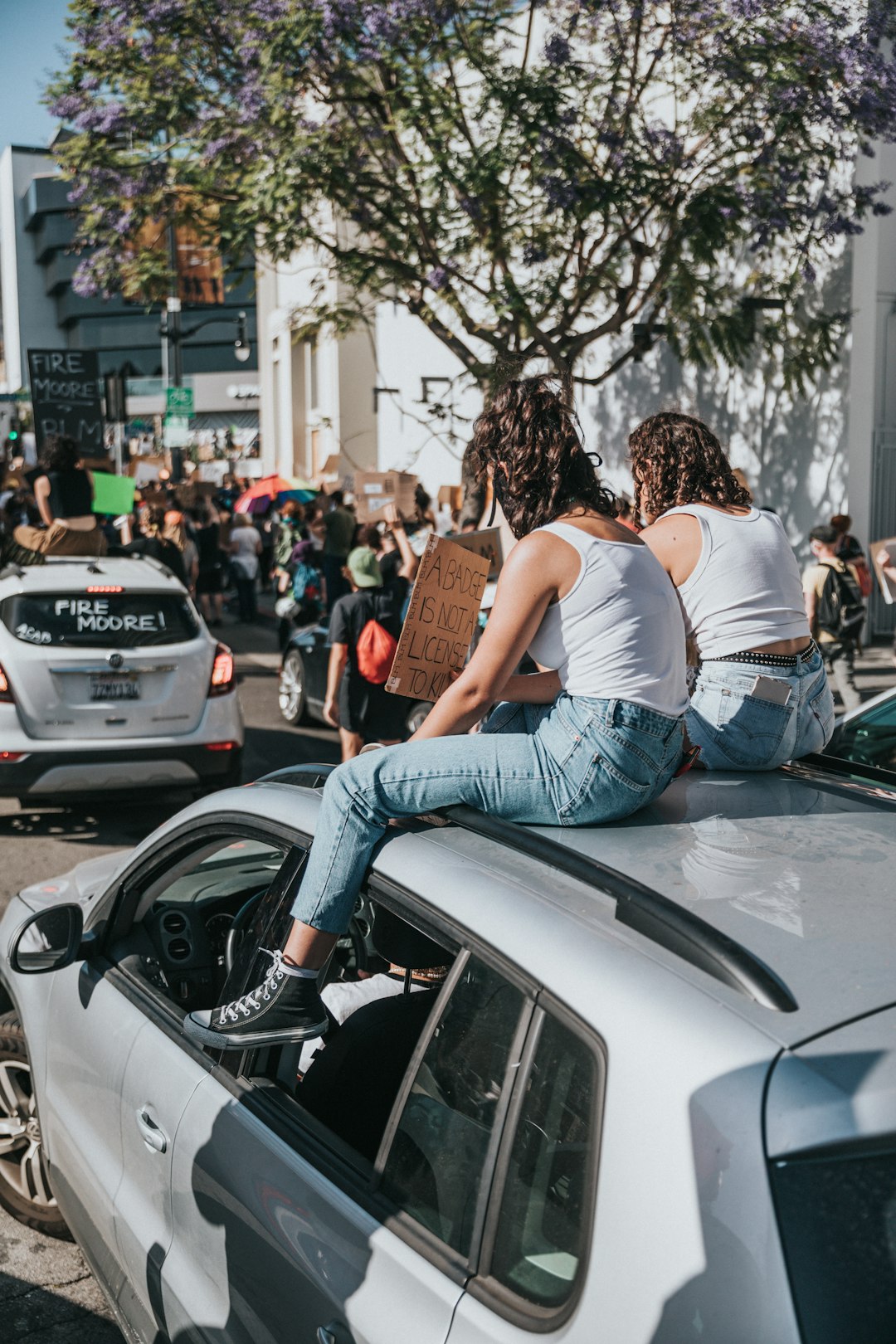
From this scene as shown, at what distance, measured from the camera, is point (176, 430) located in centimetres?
2794

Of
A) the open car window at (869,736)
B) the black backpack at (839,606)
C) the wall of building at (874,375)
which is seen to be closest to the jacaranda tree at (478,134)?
the wall of building at (874,375)

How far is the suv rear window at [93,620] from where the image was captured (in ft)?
25.2

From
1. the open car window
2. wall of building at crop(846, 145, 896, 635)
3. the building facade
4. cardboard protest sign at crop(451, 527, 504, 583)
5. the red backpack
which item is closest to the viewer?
cardboard protest sign at crop(451, 527, 504, 583)

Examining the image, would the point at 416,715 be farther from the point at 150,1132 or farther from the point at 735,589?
the point at 150,1132

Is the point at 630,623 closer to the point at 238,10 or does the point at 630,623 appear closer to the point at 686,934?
the point at 686,934

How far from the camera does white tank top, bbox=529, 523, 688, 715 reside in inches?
106

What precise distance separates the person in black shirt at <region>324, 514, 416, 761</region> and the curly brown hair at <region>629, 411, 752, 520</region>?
5.29 metres

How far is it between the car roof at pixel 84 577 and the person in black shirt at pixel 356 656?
125 centimetres

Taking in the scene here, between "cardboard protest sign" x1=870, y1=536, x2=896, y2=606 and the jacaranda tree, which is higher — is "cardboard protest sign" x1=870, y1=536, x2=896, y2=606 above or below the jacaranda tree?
below

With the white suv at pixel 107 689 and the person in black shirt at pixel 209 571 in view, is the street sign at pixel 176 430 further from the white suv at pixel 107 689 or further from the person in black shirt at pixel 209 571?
the white suv at pixel 107 689

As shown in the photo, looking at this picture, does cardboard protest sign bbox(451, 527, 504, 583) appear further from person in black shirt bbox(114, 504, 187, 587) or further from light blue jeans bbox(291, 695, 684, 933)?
person in black shirt bbox(114, 504, 187, 587)

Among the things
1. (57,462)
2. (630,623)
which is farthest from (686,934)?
(57,462)

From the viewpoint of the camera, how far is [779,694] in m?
3.32

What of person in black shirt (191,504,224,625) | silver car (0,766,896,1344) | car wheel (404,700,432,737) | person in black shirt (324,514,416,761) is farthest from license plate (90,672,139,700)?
person in black shirt (191,504,224,625)
